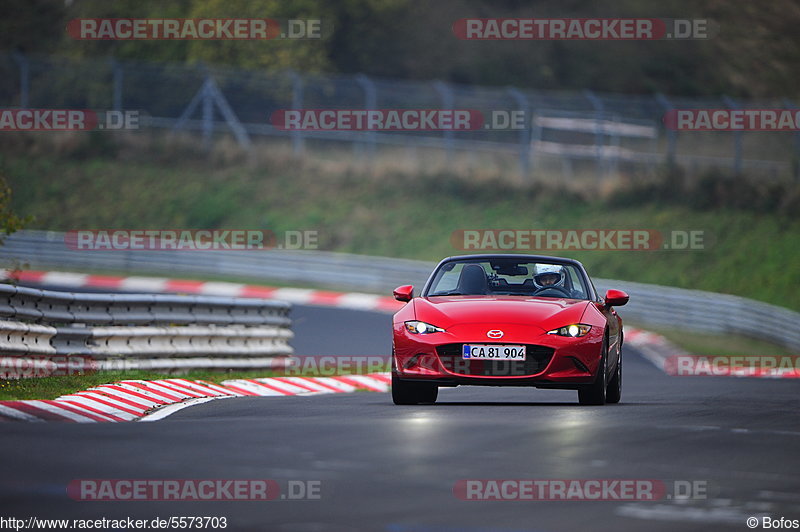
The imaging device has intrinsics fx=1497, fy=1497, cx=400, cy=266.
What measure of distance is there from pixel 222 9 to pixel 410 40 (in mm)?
11523

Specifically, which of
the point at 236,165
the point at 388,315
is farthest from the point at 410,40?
the point at 388,315

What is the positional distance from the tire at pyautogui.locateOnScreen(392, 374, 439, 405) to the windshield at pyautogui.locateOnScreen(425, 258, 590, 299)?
900 mm

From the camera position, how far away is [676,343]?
29375mm

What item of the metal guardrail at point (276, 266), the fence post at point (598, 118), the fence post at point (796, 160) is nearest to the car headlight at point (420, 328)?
the metal guardrail at point (276, 266)

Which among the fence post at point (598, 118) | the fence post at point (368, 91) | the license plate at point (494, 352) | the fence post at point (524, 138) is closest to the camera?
the license plate at point (494, 352)

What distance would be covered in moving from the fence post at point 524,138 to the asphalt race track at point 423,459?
25.1 meters

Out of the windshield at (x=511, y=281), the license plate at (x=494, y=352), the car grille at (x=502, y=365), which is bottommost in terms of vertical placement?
the car grille at (x=502, y=365)

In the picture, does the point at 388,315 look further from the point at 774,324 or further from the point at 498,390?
the point at 498,390

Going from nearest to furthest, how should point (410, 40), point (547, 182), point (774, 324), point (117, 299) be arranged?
1. point (117, 299)
2. point (774, 324)
3. point (547, 182)
4. point (410, 40)

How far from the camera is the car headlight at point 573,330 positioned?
12297mm

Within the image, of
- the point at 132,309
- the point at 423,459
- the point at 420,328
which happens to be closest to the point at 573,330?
the point at 420,328

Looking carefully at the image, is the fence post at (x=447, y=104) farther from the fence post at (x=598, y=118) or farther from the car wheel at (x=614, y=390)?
the car wheel at (x=614, y=390)

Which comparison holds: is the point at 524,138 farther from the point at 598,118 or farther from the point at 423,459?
the point at 423,459

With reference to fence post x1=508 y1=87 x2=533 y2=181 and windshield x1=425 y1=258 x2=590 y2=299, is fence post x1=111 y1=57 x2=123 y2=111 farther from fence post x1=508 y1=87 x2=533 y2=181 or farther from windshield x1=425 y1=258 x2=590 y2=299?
windshield x1=425 y1=258 x2=590 y2=299
